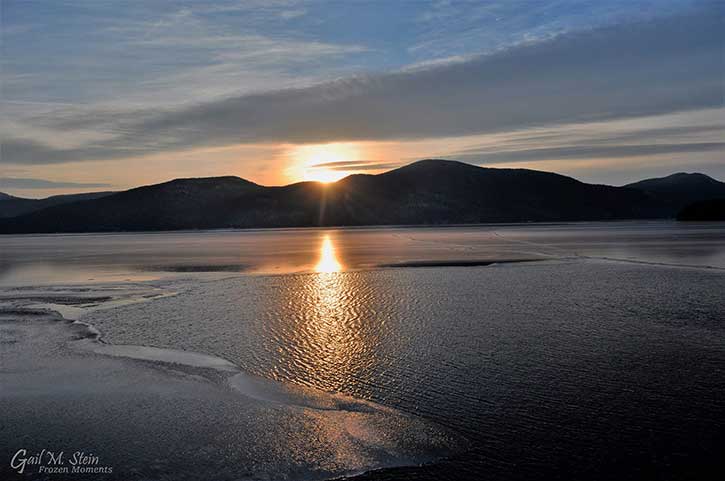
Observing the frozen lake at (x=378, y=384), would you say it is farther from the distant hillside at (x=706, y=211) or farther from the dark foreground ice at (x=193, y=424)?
the distant hillside at (x=706, y=211)

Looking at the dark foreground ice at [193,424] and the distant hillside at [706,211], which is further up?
the distant hillside at [706,211]

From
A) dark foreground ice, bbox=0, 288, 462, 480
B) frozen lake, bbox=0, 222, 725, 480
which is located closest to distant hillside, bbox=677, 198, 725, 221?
frozen lake, bbox=0, 222, 725, 480

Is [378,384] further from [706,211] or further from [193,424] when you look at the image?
[706,211]

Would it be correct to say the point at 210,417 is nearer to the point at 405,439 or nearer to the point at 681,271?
the point at 405,439

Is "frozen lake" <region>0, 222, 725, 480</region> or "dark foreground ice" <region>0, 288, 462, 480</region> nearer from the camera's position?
"dark foreground ice" <region>0, 288, 462, 480</region>

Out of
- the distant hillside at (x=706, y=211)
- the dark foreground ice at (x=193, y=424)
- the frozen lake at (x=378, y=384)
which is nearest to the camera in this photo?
the dark foreground ice at (x=193, y=424)

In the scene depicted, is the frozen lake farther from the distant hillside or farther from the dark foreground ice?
the distant hillside

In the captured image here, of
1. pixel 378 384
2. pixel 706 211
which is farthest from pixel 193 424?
pixel 706 211

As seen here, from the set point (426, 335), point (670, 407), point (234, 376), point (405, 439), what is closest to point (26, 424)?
point (234, 376)

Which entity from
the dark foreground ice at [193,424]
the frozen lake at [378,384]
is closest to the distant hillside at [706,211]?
the frozen lake at [378,384]

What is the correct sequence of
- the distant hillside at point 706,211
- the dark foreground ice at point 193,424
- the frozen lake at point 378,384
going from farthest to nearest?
the distant hillside at point 706,211 → the frozen lake at point 378,384 → the dark foreground ice at point 193,424
